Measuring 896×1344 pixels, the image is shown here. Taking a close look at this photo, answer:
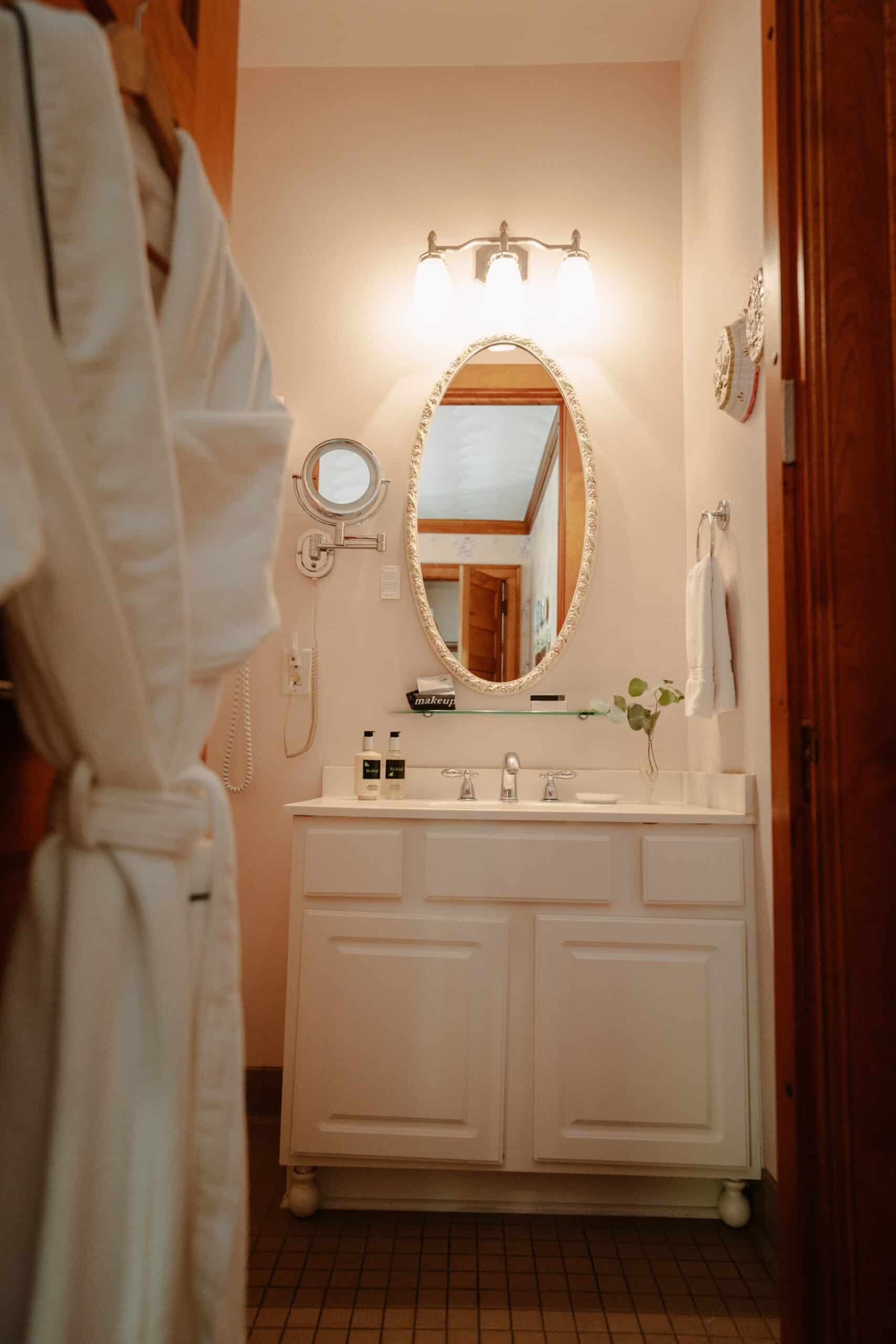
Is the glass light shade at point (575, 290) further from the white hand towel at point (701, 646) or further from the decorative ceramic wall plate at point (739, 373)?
the white hand towel at point (701, 646)

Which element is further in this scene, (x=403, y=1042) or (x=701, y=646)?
(x=701, y=646)

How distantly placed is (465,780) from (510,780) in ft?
0.40

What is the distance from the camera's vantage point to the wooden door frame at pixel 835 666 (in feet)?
2.89

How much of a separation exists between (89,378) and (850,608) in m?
0.79

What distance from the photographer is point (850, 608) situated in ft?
3.05

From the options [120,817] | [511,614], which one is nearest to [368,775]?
[511,614]

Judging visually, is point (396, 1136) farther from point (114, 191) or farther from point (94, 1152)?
point (114, 191)

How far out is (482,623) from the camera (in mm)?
2299

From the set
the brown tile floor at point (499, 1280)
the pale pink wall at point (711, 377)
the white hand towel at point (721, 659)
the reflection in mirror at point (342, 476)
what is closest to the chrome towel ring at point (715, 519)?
the pale pink wall at point (711, 377)

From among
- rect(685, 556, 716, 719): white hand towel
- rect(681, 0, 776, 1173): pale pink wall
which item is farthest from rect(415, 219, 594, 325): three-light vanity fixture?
rect(685, 556, 716, 719): white hand towel

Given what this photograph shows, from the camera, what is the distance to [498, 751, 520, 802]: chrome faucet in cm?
215

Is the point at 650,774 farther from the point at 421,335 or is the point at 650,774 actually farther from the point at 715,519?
the point at 421,335

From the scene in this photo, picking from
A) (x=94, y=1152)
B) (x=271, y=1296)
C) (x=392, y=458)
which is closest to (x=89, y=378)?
(x=94, y=1152)

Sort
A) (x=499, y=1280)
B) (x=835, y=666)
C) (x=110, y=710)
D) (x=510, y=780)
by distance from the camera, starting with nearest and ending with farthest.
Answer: (x=110, y=710), (x=835, y=666), (x=499, y=1280), (x=510, y=780)
